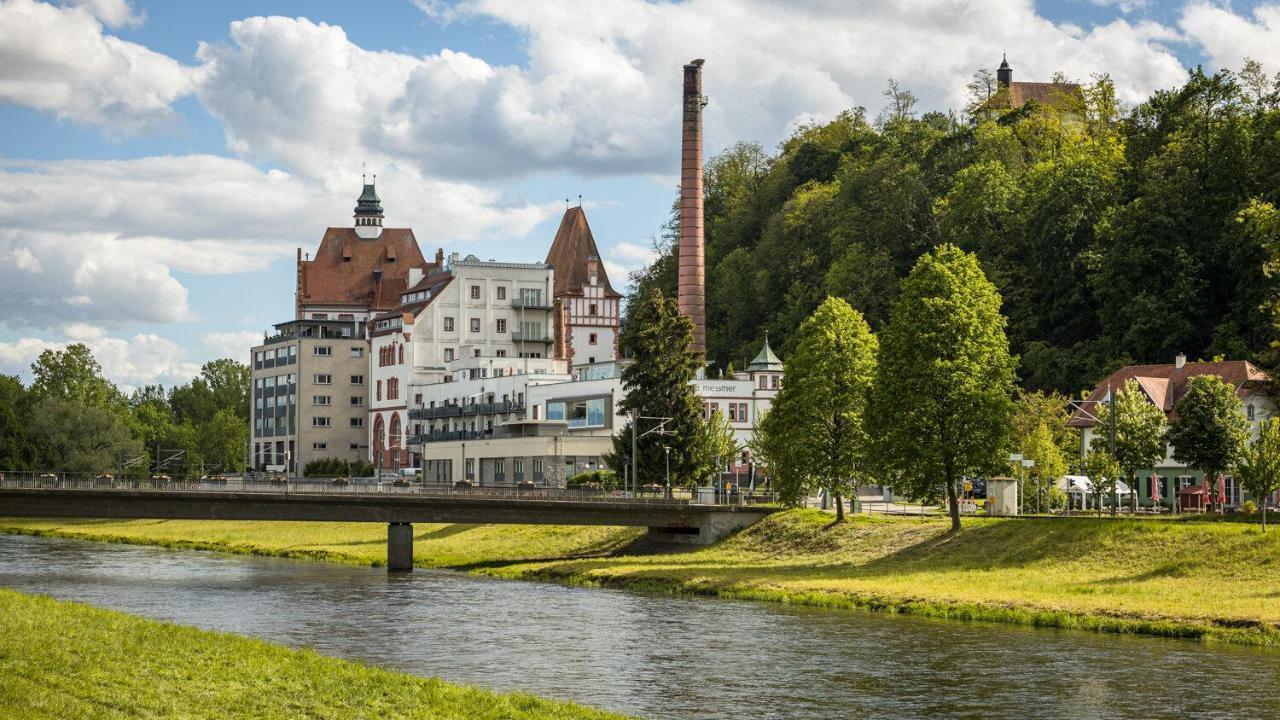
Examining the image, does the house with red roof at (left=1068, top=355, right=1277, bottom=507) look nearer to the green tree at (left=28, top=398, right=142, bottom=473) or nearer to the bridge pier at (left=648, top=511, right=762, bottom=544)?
the bridge pier at (left=648, top=511, right=762, bottom=544)

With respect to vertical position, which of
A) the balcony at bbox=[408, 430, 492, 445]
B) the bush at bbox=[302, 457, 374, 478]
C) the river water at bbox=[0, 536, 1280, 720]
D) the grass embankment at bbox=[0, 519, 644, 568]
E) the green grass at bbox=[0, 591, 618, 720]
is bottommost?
the river water at bbox=[0, 536, 1280, 720]

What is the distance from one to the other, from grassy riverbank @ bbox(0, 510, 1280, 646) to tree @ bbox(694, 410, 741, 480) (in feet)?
29.5

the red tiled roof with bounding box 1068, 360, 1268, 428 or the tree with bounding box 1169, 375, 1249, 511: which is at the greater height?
the red tiled roof with bounding box 1068, 360, 1268, 428

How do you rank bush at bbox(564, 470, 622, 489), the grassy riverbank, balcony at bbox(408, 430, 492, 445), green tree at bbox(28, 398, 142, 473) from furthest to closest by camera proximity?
green tree at bbox(28, 398, 142, 473) → balcony at bbox(408, 430, 492, 445) → bush at bbox(564, 470, 622, 489) → the grassy riverbank

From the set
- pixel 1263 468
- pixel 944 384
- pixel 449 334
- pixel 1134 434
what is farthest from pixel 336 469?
pixel 1263 468

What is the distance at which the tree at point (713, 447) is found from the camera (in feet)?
330

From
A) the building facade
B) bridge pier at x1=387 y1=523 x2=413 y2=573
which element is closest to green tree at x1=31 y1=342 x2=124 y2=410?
the building facade

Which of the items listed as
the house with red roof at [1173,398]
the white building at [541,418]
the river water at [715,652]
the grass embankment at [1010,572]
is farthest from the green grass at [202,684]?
the white building at [541,418]

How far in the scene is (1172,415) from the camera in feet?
312

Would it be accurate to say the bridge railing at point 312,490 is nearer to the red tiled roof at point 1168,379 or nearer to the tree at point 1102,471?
the tree at point 1102,471

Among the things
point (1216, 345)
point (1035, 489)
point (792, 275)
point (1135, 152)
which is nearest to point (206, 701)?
point (1035, 489)

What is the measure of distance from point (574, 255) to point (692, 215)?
48.5 m

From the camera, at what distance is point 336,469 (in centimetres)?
16375

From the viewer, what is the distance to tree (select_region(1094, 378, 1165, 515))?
8144 centimetres
